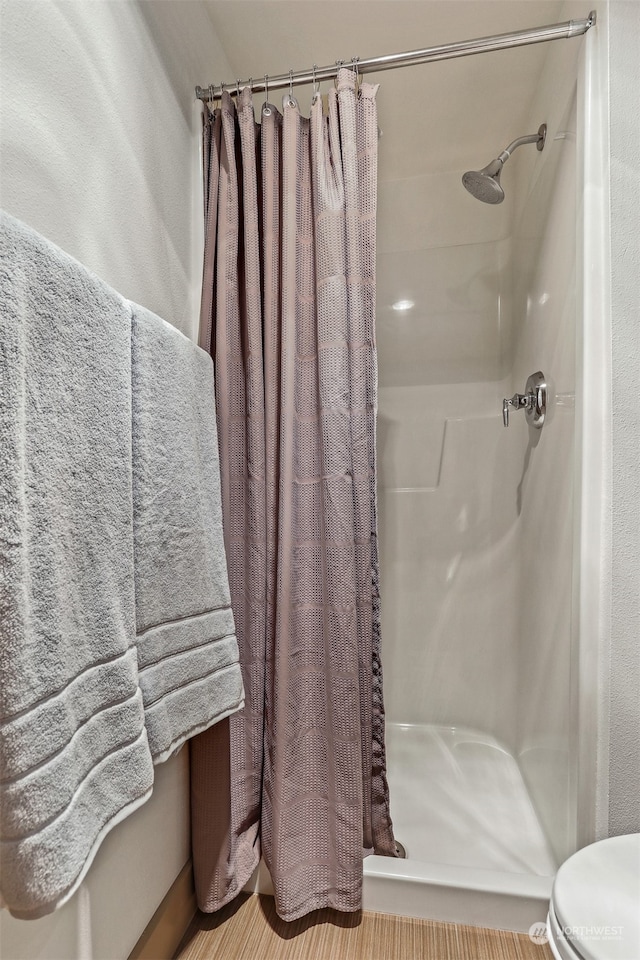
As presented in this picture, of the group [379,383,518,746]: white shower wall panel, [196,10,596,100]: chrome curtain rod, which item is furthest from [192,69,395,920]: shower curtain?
[379,383,518,746]: white shower wall panel

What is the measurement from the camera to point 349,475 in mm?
1126

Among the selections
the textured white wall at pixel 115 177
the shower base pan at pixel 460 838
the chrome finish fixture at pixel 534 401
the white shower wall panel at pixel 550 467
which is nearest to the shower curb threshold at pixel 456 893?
the shower base pan at pixel 460 838

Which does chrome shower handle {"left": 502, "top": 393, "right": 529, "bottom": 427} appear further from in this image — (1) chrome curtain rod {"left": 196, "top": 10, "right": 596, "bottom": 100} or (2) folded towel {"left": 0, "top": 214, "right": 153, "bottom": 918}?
(2) folded towel {"left": 0, "top": 214, "right": 153, "bottom": 918}

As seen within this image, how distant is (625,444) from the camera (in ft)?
3.41

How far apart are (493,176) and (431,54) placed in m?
0.39

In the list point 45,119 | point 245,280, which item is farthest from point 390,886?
point 45,119

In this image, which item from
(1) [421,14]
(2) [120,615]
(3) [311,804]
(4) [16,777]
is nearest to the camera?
(4) [16,777]

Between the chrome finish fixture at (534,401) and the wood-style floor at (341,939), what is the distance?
1187mm

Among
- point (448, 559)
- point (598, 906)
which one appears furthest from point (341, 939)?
point (448, 559)

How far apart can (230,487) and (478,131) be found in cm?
147

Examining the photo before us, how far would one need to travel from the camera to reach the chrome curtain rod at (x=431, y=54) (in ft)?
3.56

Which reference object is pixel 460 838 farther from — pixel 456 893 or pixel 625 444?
pixel 625 444

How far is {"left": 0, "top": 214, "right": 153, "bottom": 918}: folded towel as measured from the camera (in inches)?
20.1

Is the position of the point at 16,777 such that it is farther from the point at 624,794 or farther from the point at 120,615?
the point at 624,794
